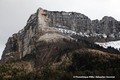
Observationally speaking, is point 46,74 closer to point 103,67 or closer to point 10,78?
point 10,78

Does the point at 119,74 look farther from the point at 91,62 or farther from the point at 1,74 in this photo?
the point at 1,74

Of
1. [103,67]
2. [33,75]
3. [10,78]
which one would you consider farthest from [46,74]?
[103,67]

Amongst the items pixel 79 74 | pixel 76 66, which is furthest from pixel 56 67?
pixel 79 74

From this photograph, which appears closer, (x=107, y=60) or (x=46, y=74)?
(x=46, y=74)

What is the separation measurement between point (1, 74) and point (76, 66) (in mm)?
41548

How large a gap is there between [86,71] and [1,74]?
143 feet

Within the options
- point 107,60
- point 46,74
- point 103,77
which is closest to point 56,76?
point 46,74

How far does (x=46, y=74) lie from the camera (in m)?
183

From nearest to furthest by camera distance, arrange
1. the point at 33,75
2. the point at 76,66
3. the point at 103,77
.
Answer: the point at 103,77
the point at 33,75
the point at 76,66

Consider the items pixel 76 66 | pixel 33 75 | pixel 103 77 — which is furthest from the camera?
pixel 76 66

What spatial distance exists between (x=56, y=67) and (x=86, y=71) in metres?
22.9

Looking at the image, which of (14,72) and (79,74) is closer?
(79,74)

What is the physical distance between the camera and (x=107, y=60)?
7825 inches

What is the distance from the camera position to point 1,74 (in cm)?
18375
